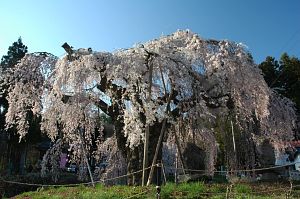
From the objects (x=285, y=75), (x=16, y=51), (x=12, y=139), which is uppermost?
(x=16, y=51)

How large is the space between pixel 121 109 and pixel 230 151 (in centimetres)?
1248

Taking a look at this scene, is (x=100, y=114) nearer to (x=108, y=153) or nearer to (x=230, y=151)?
(x=108, y=153)

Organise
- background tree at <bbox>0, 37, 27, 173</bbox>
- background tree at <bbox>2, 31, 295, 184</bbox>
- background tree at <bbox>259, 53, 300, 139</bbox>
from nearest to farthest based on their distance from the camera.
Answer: background tree at <bbox>2, 31, 295, 184</bbox> < background tree at <bbox>0, 37, 27, 173</bbox> < background tree at <bbox>259, 53, 300, 139</bbox>

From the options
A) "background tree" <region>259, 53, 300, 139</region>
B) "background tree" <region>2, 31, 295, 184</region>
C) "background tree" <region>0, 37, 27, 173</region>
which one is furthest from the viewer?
"background tree" <region>259, 53, 300, 139</region>

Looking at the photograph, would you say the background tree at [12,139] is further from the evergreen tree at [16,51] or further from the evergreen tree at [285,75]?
the evergreen tree at [285,75]

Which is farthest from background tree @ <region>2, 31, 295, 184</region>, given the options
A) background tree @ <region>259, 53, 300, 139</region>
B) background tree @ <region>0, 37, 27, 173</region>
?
background tree @ <region>259, 53, 300, 139</region>

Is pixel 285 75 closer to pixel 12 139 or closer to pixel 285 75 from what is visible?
pixel 285 75

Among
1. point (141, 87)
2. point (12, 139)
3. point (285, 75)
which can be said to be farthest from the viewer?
point (285, 75)

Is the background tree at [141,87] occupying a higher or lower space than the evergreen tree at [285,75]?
lower

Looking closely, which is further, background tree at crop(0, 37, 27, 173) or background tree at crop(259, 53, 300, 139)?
background tree at crop(259, 53, 300, 139)

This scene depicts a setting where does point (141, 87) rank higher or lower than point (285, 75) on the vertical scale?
Result: lower

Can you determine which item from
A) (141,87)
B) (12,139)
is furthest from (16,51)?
(141,87)

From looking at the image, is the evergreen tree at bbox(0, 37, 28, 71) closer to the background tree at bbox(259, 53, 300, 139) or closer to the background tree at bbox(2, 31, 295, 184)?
the background tree at bbox(2, 31, 295, 184)

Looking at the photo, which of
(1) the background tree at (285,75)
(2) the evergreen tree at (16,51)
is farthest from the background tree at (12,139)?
(1) the background tree at (285,75)
